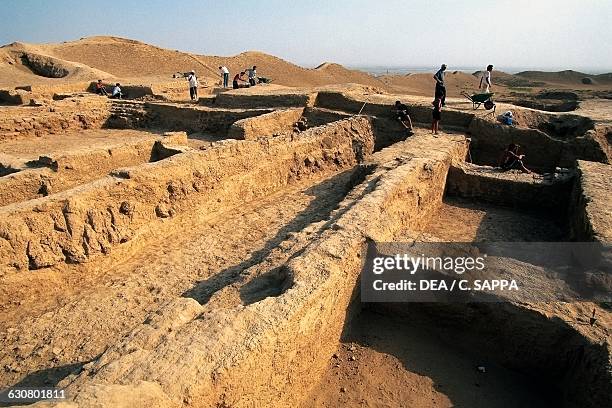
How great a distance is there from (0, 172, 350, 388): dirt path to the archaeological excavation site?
0.08 feet

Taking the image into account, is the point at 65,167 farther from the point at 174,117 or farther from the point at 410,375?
the point at 410,375

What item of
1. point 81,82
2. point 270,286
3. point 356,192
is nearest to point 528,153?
point 356,192

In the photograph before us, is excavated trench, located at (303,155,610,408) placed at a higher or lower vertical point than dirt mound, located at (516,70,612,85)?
lower

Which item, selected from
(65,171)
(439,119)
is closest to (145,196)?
(65,171)

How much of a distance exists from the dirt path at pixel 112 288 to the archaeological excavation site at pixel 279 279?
0.02m

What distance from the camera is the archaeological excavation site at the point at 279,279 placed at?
3236 millimetres

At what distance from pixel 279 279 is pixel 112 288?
2445mm

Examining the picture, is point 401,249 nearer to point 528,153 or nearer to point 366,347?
point 366,347

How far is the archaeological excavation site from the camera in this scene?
10.6ft

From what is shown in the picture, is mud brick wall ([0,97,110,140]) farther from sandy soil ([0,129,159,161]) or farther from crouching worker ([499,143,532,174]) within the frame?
crouching worker ([499,143,532,174])

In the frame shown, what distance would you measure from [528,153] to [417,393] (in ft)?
25.2

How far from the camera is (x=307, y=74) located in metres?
28.8

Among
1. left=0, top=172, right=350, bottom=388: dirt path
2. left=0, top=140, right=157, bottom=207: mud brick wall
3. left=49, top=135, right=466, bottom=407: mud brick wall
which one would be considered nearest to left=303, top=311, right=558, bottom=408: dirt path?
left=49, top=135, right=466, bottom=407: mud brick wall

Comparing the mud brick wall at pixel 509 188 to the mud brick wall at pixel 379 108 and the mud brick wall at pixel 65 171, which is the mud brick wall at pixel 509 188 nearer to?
the mud brick wall at pixel 379 108
